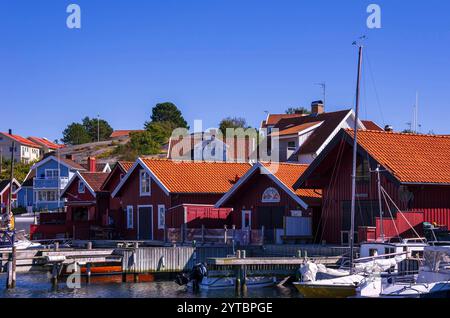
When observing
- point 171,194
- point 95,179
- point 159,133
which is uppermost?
point 159,133

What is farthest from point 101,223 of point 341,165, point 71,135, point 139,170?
point 71,135

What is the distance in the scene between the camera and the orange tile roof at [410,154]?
104 ft

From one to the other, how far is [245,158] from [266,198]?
38313 mm

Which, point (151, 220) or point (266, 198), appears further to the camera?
point (151, 220)

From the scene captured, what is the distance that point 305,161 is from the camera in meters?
62.0

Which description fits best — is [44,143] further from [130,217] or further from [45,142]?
[130,217]

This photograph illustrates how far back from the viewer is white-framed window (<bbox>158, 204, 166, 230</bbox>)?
4578 cm

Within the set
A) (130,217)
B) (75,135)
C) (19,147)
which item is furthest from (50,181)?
(75,135)

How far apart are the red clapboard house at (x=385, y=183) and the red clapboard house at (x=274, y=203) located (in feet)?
3.06

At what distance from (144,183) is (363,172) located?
19.1m

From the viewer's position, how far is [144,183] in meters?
48.5

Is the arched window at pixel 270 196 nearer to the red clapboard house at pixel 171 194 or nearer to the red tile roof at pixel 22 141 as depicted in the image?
the red clapboard house at pixel 171 194

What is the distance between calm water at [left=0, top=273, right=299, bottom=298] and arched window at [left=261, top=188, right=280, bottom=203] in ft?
26.6
